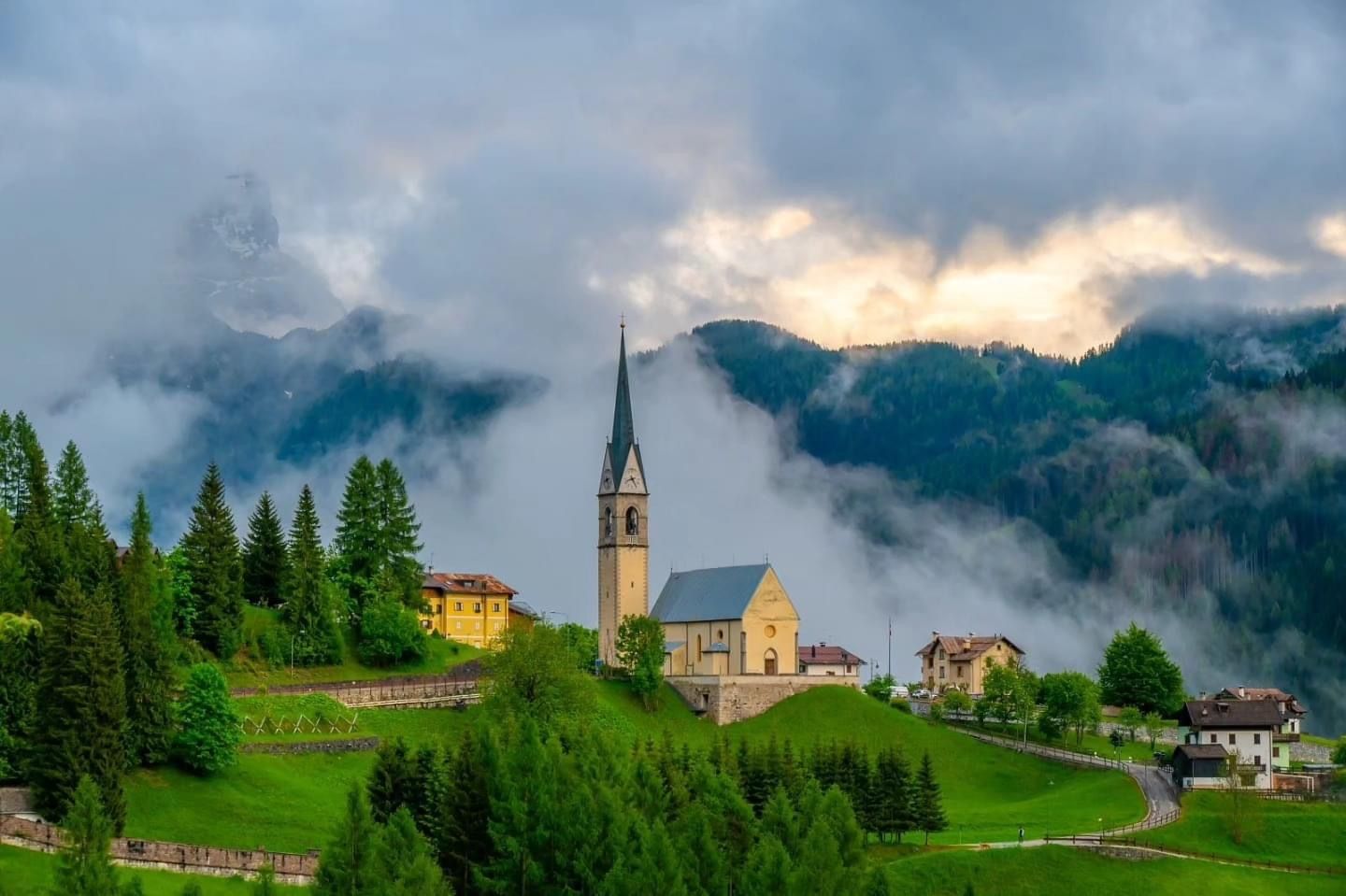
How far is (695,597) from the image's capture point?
135375 mm

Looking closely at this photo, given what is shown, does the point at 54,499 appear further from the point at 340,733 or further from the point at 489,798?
the point at 489,798

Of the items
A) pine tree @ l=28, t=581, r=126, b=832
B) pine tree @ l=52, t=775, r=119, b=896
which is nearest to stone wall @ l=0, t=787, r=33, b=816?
pine tree @ l=28, t=581, r=126, b=832

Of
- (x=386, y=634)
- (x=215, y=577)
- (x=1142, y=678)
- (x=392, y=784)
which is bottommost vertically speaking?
(x=392, y=784)

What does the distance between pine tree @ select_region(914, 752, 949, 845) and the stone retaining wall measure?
2805 cm

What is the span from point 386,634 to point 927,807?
37.9 metres

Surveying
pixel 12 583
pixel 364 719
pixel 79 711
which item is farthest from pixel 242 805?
pixel 364 719

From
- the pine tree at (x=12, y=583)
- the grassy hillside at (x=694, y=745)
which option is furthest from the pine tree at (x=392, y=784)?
the pine tree at (x=12, y=583)

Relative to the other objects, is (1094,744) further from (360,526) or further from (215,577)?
(215,577)

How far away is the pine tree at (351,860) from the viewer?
5825cm

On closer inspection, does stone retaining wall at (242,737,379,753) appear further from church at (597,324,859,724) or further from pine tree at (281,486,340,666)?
church at (597,324,859,724)

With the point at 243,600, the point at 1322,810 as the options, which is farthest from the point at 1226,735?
the point at 243,600

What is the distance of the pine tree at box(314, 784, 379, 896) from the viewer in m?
58.2

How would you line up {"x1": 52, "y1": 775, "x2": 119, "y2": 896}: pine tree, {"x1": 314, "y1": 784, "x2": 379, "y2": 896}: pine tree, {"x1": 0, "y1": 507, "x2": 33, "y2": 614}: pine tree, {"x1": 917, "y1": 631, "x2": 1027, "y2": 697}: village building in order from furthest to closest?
1. {"x1": 917, "y1": 631, "x2": 1027, "y2": 697}: village building
2. {"x1": 0, "y1": 507, "x2": 33, "y2": 614}: pine tree
3. {"x1": 314, "y1": 784, "x2": 379, "y2": 896}: pine tree
4. {"x1": 52, "y1": 775, "x2": 119, "y2": 896}: pine tree

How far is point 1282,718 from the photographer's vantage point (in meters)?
110
